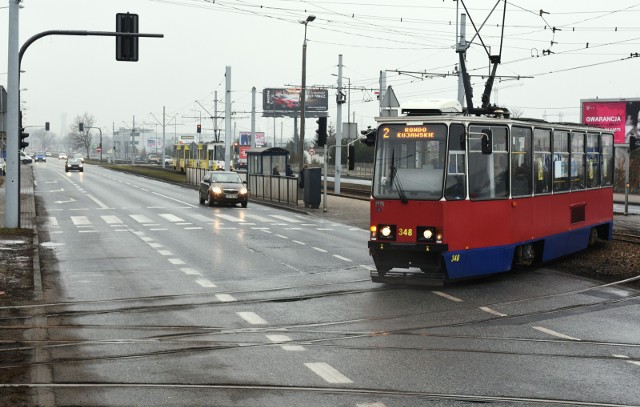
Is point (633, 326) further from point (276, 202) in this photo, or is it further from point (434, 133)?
point (276, 202)

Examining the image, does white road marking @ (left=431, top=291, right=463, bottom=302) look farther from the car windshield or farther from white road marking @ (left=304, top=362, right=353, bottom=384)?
the car windshield

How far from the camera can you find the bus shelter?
4252 centimetres

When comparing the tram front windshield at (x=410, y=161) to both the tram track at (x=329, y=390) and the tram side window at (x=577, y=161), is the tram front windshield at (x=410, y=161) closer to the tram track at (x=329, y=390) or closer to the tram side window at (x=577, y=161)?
the tram side window at (x=577, y=161)

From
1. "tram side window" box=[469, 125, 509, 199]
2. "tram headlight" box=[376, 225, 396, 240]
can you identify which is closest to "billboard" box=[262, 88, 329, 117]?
"tram side window" box=[469, 125, 509, 199]

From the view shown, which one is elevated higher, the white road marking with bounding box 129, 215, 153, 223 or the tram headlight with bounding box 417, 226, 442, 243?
the tram headlight with bounding box 417, 226, 442, 243

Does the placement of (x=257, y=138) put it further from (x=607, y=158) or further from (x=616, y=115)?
(x=607, y=158)

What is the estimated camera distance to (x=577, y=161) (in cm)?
2016

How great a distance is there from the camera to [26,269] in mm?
→ 17656

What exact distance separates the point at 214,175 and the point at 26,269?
23921 millimetres

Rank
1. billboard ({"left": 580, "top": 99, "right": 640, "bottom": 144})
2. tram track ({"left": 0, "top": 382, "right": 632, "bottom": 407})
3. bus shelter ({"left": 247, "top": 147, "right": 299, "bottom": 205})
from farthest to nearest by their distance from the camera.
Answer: billboard ({"left": 580, "top": 99, "right": 640, "bottom": 144}), bus shelter ({"left": 247, "top": 147, "right": 299, "bottom": 205}), tram track ({"left": 0, "top": 382, "right": 632, "bottom": 407})

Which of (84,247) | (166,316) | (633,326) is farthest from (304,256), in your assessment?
(633,326)

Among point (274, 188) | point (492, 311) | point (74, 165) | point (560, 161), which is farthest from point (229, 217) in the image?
point (74, 165)

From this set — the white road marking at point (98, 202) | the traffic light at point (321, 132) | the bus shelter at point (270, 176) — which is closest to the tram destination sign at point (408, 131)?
the traffic light at point (321, 132)

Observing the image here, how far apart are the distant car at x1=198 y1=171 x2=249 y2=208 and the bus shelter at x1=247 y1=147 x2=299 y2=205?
2.25 m
